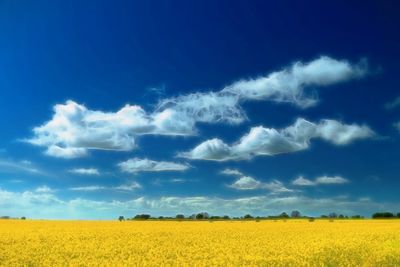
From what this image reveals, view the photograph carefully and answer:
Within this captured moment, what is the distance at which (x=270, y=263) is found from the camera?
56.9ft

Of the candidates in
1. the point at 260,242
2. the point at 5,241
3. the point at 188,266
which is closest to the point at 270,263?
the point at 188,266

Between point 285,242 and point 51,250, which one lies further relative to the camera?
point 285,242

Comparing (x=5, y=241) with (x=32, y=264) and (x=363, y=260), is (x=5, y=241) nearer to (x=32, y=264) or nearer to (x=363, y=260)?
(x=32, y=264)

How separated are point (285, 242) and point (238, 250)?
464 cm

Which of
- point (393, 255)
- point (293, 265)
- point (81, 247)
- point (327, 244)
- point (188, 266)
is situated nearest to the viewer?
point (188, 266)

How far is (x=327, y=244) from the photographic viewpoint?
2406 cm

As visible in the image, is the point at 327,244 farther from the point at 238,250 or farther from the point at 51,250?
the point at 51,250

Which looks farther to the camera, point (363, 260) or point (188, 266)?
point (363, 260)

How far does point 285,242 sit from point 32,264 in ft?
42.9

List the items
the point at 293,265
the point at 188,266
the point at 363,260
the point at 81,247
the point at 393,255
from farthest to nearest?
1. the point at 81,247
2. the point at 393,255
3. the point at 363,260
4. the point at 293,265
5. the point at 188,266

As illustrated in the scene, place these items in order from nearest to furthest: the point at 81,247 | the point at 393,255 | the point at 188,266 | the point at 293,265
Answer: the point at 188,266 < the point at 293,265 < the point at 393,255 < the point at 81,247

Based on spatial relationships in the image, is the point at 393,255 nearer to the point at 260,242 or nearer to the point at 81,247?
the point at 260,242

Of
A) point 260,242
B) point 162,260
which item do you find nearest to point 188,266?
point 162,260

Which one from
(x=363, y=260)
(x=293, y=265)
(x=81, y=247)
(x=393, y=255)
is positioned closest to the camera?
(x=293, y=265)
